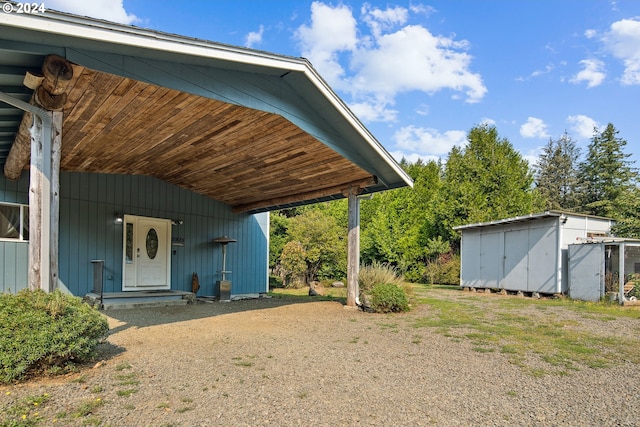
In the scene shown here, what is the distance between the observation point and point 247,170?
8.59m

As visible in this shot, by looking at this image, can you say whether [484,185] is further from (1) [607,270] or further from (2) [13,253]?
(2) [13,253]

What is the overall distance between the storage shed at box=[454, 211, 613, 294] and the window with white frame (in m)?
12.7

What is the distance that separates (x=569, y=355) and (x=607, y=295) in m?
6.81

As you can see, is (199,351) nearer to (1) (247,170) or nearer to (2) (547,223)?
(1) (247,170)

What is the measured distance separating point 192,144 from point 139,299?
12.5ft

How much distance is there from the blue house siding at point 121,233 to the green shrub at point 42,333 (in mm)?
4914

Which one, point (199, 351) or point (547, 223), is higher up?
point (547, 223)

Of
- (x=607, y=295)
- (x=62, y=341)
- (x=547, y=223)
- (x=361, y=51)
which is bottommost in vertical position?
(x=607, y=295)

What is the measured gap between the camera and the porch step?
8.16 meters

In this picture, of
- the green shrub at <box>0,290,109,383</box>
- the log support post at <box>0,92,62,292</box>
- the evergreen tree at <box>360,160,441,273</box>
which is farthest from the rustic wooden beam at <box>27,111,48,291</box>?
the evergreen tree at <box>360,160,441,273</box>

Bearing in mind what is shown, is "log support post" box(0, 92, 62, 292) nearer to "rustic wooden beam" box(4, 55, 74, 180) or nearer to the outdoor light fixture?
"rustic wooden beam" box(4, 55, 74, 180)

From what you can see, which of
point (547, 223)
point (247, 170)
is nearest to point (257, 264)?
point (247, 170)

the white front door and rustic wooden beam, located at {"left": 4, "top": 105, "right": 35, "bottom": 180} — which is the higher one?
rustic wooden beam, located at {"left": 4, "top": 105, "right": 35, "bottom": 180}

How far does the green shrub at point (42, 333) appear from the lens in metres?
3.33
